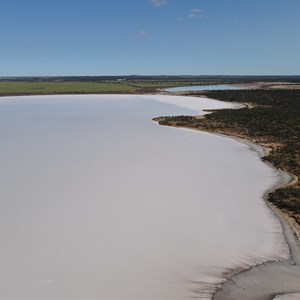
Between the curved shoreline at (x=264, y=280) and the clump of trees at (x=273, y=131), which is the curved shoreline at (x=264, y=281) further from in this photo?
the clump of trees at (x=273, y=131)

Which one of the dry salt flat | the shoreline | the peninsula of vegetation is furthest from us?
the peninsula of vegetation

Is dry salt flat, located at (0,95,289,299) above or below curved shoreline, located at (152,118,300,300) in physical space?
above

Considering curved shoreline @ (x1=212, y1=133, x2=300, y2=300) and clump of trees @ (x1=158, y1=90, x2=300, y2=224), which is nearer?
curved shoreline @ (x1=212, y1=133, x2=300, y2=300)

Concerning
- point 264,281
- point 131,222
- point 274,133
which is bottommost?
point 264,281

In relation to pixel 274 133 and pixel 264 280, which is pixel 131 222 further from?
pixel 274 133

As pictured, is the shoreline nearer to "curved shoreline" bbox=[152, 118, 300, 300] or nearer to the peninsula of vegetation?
"curved shoreline" bbox=[152, 118, 300, 300]

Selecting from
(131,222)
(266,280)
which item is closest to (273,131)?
(131,222)

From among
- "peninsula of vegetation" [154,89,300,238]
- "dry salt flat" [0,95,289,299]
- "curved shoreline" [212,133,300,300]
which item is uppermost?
"peninsula of vegetation" [154,89,300,238]

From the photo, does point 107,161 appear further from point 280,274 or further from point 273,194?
point 280,274

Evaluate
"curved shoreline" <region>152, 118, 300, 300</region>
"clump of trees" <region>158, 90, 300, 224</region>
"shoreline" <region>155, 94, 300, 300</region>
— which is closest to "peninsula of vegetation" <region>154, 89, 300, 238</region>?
"clump of trees" <region>158, 90, 300, 224</region>
